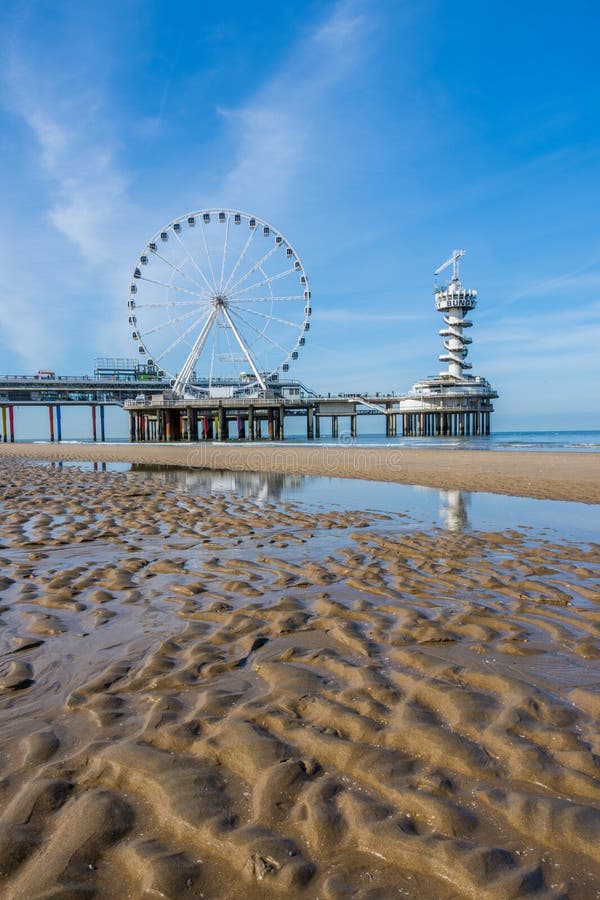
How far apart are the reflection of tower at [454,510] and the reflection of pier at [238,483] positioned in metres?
3.48

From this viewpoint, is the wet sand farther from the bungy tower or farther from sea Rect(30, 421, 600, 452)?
the bungy tower

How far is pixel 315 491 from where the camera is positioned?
44.0ft

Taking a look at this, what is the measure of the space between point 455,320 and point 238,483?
68655mm

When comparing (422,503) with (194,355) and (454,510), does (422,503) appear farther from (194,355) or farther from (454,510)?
(194,355)

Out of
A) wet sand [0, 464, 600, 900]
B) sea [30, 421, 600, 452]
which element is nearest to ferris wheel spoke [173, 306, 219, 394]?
sea [30, 421, 600, 452]

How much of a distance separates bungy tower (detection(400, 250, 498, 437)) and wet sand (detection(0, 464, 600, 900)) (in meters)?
75.0

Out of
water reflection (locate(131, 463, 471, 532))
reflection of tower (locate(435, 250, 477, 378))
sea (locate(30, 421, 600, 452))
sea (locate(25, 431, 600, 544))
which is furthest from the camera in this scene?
reflection of tower (locate(435, 250, 477, 378))

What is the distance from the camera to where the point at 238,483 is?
607 inches

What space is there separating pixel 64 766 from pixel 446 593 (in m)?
3.44

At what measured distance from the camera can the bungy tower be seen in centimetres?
7750

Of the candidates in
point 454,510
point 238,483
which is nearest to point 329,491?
point 238,483

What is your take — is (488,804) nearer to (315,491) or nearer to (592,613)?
(592,613)

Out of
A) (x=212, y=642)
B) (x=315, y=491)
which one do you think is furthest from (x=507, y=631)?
(x=315, y=491)

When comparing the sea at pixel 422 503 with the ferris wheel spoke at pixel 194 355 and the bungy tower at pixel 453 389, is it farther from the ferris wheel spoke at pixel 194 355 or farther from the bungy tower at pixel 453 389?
the bungy tower at pixel 453 389
